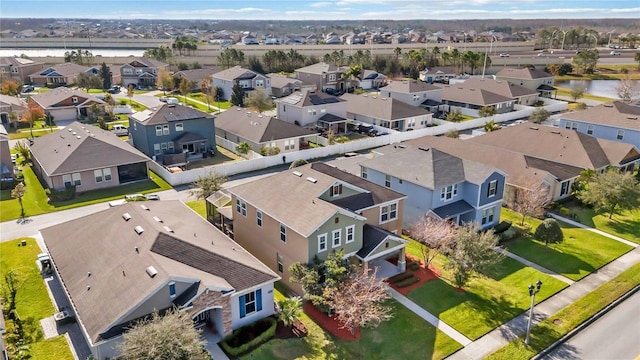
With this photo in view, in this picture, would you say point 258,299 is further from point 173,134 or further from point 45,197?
point 173,134

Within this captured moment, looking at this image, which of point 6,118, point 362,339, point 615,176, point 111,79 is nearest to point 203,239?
point 362,339

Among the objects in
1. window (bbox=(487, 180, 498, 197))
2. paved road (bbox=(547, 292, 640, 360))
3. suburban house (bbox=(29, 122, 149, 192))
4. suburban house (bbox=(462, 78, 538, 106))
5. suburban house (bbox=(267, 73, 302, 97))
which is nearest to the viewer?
paved road (bbox=(547, 292, 640, 360))

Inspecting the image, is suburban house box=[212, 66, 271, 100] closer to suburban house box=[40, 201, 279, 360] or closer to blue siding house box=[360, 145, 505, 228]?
blue siding house box=[360, 145, 505, 228]

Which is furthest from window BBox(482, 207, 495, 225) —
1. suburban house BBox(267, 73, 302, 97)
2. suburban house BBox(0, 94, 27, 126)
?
suburban house BBox(0, 94, 27, 126)

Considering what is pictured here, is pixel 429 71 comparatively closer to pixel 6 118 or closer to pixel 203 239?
pixel 6 118

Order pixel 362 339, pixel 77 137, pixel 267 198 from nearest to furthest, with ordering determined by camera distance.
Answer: pixel 362 339 < pixel 267 198 < pixel 77 137
